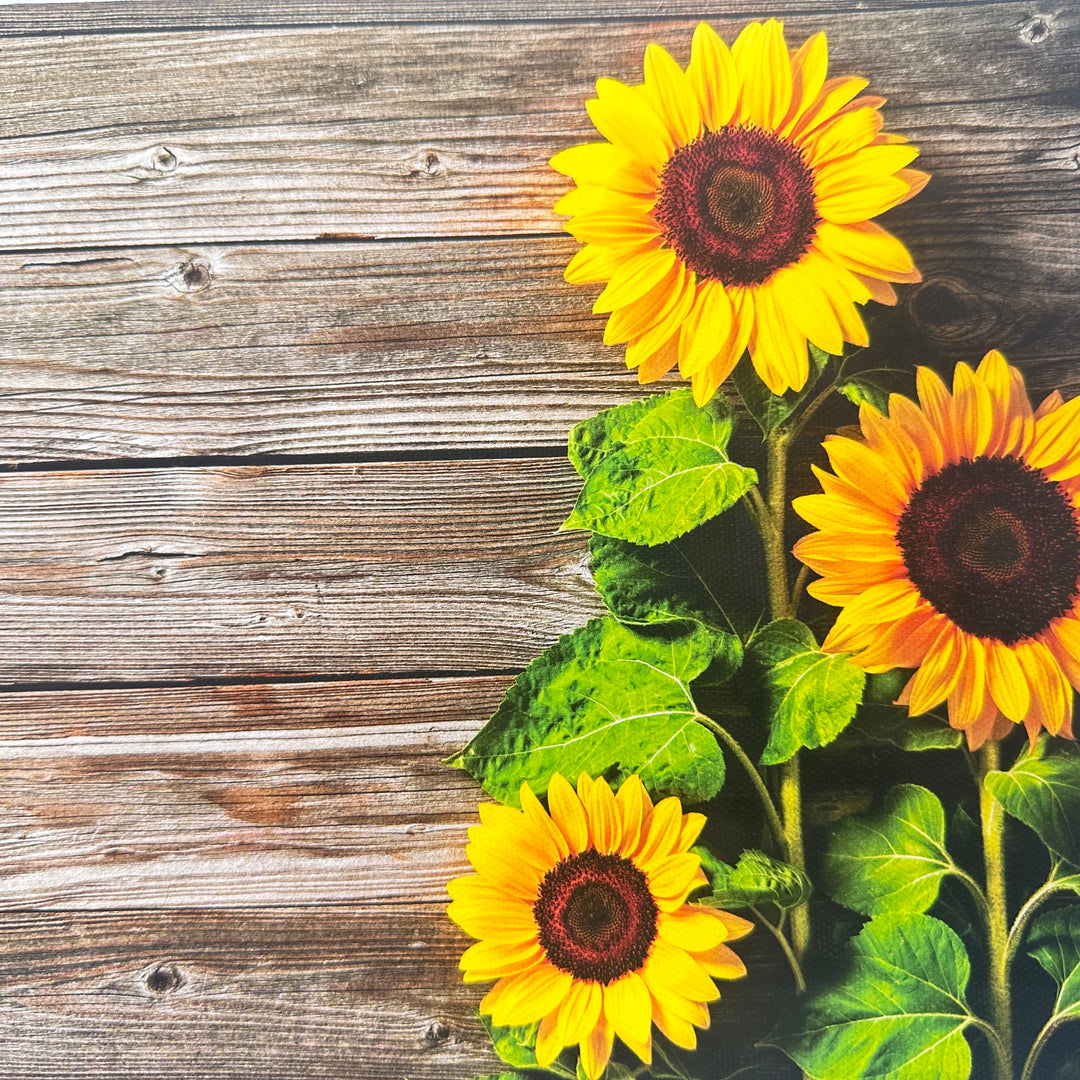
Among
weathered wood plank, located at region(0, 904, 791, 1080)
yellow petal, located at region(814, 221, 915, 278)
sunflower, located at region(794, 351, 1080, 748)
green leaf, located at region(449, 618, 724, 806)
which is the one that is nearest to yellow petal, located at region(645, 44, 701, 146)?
Result: yellow petal, located at region(814, 221, 915, 278)

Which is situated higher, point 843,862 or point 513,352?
point 513,352

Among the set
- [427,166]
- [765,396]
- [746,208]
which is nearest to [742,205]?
[746,208]

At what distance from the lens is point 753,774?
499 millimetres

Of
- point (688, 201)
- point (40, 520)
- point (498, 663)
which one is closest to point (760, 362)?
point (688, 201)

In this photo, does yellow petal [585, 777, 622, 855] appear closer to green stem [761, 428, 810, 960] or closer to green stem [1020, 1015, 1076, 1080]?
green stem [761, 428, 810, 960]

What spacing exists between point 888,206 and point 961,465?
A: 0.16 meters

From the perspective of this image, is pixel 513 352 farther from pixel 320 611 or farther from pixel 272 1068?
pixel 272 1068

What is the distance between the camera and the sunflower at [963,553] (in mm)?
466

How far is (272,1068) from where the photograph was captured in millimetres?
526

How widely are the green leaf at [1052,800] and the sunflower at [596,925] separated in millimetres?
184

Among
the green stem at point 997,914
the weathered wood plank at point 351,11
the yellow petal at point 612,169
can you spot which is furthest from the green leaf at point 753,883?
the weathered wood plank at point 351,11

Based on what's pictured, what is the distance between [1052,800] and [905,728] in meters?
0.10

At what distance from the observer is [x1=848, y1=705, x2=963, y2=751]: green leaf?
0.49 metres

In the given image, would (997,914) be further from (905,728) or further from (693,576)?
(693,576)
